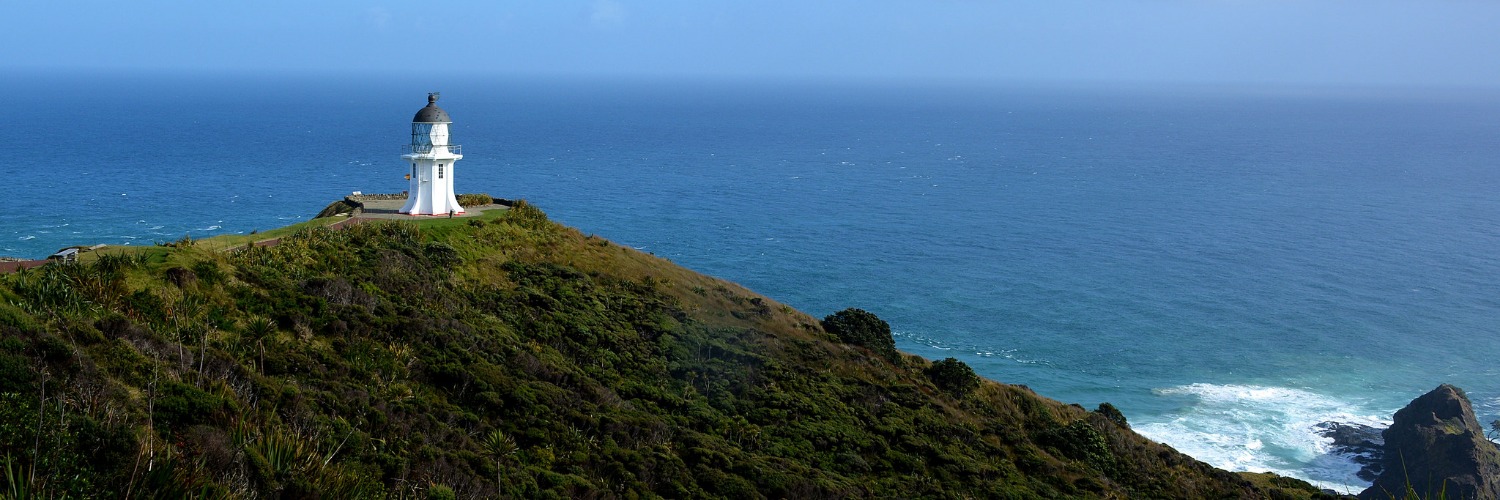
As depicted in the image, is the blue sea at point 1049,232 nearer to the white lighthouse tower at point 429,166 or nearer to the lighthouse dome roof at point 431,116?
the white lighthouse tower at point 429,166

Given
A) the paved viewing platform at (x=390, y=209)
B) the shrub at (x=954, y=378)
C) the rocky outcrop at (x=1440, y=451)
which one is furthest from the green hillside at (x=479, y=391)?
the rocky outcrop at (x=1440, y=451)

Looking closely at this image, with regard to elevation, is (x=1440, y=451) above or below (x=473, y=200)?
below

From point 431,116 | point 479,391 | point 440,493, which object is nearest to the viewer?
point 440,493

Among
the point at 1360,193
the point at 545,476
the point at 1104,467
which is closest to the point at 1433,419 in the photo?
the point at 1104,467

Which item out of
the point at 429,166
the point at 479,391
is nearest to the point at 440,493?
the point at 479,391

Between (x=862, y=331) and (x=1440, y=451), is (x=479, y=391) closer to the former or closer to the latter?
(x=862, y=331)

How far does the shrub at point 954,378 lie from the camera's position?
34006 millimetres

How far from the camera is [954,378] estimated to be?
34.4 metres

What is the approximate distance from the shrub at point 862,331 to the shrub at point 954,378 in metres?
1.64

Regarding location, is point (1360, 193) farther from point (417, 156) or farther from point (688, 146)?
point (417, 156)

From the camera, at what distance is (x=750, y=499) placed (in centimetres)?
2102

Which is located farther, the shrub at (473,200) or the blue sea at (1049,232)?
the blue sea at (1049,232)

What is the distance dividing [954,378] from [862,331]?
4067mm

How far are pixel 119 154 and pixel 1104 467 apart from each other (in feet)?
369
